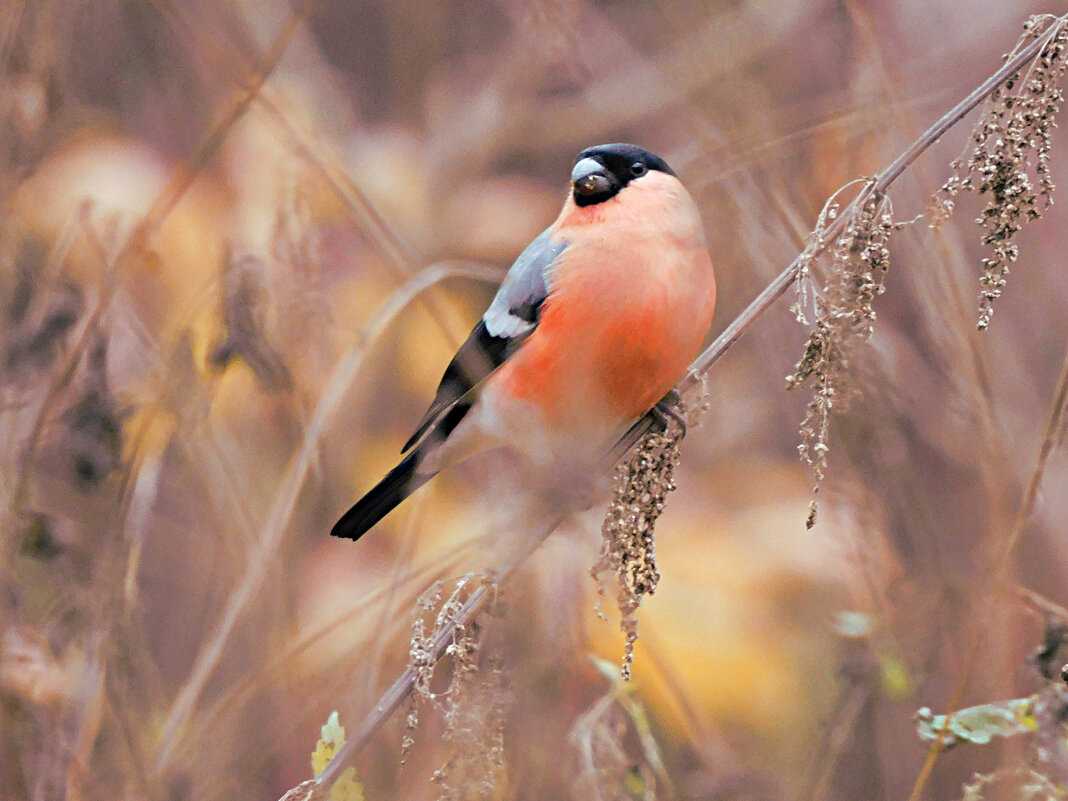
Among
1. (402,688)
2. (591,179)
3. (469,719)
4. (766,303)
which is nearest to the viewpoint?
(469,719)

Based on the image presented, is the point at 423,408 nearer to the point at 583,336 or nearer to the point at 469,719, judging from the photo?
the point at 583,336

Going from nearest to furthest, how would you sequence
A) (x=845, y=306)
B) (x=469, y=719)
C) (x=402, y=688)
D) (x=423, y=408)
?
(x=469, y=719) < (x=402, y=688) < (x=845, y=306) < (x=423, y=408)

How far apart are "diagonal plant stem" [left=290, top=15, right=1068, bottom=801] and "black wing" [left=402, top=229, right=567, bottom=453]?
1.97 feet

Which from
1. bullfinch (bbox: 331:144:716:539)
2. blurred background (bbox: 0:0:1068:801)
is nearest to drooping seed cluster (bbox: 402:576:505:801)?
blurred background (bbox: 0:0:1068:801)

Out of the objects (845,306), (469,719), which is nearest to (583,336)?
(845,306)

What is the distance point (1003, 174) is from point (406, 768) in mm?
1144

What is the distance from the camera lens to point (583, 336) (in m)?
1.93

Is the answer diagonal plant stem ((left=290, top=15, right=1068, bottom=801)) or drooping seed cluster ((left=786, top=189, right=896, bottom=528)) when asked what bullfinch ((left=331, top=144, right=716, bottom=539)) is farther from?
drooping seed cluster ((left=786, top=189, right=896, bottom=528))

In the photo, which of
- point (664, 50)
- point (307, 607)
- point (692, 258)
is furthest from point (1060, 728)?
A: point (664, 50)

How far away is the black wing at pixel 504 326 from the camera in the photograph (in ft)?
6.75

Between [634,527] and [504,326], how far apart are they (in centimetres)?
86

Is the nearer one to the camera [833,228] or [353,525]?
[833,228]

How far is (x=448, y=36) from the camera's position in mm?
3064

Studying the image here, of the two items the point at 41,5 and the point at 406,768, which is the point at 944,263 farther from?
the point at 41,5
